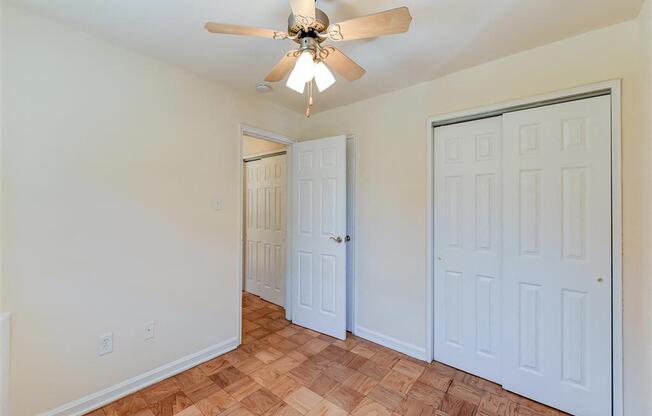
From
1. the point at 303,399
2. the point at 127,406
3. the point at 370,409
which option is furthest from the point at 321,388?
the point at 127,406

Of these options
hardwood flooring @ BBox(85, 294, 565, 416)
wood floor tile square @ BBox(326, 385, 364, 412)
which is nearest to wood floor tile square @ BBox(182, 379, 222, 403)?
hardwood flooring @ BBox(85, 294, 565, 416)

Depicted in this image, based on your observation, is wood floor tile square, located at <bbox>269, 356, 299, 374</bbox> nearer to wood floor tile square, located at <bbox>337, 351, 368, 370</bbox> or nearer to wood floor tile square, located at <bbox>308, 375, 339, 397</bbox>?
wood floor tile square, located at <bbox>308, 375, 339, 397</bbox>

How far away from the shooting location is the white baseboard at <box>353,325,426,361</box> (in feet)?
7.62

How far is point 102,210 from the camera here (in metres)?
1.75

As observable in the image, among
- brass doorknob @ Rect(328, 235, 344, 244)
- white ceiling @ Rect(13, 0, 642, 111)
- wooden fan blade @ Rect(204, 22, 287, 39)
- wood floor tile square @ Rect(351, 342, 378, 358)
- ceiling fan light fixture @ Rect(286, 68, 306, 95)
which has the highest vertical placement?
white ceiling @ Rect(13, 0, 642, 111)

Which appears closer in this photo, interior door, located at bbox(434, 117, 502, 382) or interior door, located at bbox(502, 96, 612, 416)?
interior door, located at bbox(502, 96, 612, 416)

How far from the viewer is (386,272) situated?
2.53 meters

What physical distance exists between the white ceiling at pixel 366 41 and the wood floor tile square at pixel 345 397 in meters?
2.37

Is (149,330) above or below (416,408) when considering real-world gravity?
above

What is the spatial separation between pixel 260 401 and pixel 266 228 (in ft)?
7.00

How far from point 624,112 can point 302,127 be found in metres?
2.59

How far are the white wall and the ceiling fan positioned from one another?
3.50ft

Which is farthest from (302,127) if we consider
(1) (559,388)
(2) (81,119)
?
(1) (559,388)

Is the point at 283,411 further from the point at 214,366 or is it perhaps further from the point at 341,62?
the point at 341,62
